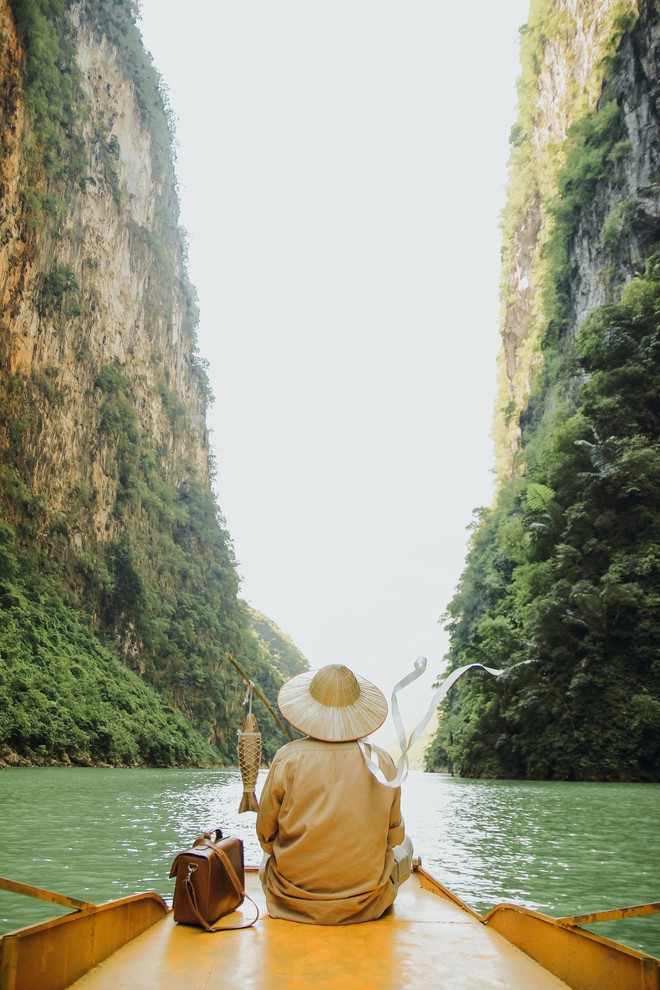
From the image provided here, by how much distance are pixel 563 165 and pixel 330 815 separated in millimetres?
32596

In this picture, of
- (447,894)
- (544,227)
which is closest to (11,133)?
(544,227)

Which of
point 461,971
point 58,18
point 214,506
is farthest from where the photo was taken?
point 214,506

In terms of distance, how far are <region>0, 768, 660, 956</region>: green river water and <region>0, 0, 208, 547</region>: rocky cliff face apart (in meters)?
17.9

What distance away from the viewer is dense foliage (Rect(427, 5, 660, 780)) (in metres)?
15.6

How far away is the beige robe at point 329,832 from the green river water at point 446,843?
170 centimetres

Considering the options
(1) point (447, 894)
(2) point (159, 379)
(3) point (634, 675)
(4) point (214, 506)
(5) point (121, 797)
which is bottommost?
(5) point (121, 797)

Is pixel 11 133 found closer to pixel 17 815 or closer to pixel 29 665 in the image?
pixel 29 665

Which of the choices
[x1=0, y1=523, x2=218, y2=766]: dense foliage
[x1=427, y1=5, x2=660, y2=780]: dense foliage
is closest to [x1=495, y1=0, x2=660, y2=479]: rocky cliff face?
[x1=427, y1=5, x2=660, y2=780]: dense foliage

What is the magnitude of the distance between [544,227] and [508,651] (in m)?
22.7

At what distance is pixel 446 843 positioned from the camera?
7168 mm

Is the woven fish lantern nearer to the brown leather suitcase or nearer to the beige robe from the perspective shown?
the brown leather suitcase

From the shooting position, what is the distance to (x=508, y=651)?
61.6ft

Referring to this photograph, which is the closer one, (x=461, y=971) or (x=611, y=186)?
(x=461, y=971)

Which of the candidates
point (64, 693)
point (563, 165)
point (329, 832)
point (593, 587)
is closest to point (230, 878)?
point (329, 832)
